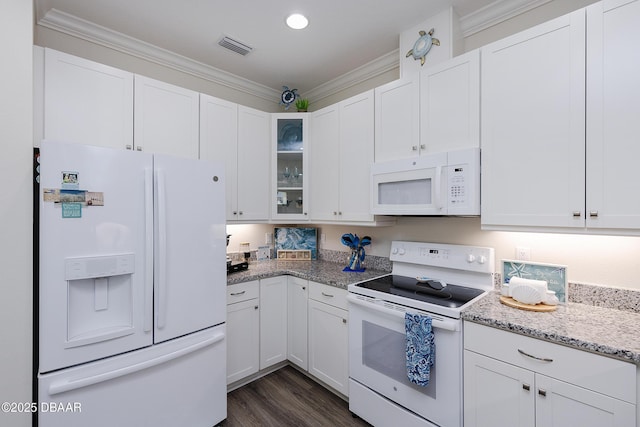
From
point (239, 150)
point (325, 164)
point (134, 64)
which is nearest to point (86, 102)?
point (134, 64)

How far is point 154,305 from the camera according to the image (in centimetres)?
160

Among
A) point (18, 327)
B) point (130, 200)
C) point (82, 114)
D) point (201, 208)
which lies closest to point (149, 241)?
point (130, 200)

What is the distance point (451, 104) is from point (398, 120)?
385mm

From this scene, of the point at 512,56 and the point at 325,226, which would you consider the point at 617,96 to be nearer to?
the point at 512,56

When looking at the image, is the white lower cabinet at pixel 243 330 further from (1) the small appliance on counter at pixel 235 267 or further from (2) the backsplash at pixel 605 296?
(2) the backsplash at pixel 605 296

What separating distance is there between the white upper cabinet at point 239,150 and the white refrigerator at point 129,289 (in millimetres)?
658

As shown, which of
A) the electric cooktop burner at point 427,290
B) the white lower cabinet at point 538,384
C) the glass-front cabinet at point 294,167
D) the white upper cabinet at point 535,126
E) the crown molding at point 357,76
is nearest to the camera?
the white lower cabinet at point 538,384

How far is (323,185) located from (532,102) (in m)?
1.64

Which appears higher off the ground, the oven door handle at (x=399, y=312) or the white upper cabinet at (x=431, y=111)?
the white upper cabinet at (x=431, y=111)

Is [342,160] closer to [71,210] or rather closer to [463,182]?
[463,182]

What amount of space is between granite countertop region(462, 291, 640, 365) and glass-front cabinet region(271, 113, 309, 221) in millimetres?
1742

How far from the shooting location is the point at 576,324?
1346 mm

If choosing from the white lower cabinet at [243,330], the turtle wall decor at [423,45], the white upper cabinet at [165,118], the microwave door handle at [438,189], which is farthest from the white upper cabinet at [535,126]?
the white upper cabinet at [165,118]

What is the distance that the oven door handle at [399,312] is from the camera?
153cm
